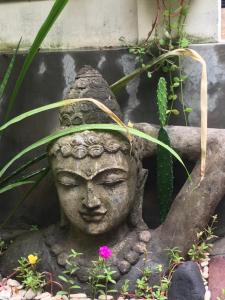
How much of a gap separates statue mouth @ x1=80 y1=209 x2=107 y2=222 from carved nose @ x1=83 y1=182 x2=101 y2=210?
0.10 ft

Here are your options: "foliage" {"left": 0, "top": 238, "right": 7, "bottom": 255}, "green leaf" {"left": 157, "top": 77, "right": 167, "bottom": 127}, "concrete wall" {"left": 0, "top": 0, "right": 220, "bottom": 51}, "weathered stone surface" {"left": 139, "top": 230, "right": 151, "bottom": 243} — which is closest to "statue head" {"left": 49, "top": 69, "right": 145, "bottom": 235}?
"weathered stone surface" {"left": 139, "top": 230, "right": 151, "bottom": 243}

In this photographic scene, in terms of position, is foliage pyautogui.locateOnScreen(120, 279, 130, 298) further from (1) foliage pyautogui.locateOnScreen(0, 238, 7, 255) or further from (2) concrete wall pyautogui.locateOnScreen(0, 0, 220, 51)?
(2) concrete wall pyautogui.locateOnScreen(0, 0, 220, 51)

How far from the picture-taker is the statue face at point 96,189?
221 cm

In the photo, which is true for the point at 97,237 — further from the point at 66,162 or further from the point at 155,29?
the point at 155,29

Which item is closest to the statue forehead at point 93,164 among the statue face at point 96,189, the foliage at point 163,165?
the statue face at point 96,189

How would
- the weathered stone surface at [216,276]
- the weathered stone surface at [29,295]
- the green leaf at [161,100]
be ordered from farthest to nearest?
1. the green leaf at [161,100]
2. the weathered stone surface at [29,295]
3. the weathered stone surface at [216,276]

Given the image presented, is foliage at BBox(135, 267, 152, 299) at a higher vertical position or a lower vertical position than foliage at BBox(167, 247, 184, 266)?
lower

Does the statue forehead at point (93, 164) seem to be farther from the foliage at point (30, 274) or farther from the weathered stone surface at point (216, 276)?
the weathered stone surface at point (216, 276)

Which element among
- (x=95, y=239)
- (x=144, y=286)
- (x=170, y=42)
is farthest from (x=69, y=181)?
(x=170, y=42)

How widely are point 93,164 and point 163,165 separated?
16.4 inches

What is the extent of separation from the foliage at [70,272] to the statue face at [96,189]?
12cm

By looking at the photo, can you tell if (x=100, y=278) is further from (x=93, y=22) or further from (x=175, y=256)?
(x=93, y=22)

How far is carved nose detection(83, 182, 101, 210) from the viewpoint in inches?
86.1

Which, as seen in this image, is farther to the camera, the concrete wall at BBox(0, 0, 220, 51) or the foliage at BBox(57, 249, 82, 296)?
the concrete wall at BBox(0, 0, 220, 51)
